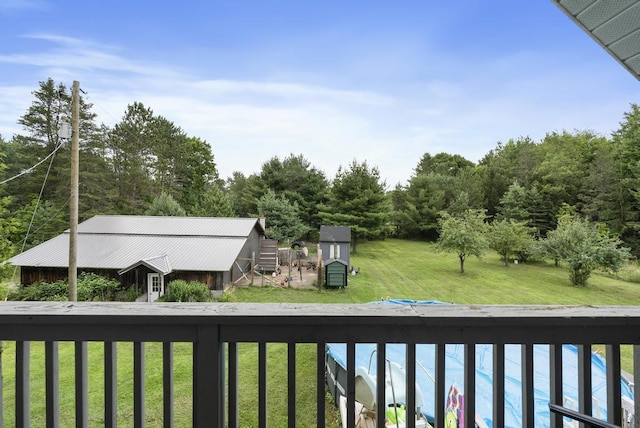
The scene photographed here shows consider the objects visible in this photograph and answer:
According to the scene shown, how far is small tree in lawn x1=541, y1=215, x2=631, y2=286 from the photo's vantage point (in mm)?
5383

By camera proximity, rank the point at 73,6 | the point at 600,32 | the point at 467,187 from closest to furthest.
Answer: the point at 600,32 < the point at 73,6 < the point at 467,187

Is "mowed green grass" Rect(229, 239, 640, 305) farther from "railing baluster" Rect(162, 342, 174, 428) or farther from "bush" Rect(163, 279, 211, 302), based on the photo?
"railing baluster" Rect(162, 342, 174, 428)

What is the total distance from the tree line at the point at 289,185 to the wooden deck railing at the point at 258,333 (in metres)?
3.61

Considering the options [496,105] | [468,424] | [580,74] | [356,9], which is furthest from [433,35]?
[468,424]

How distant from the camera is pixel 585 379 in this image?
0.60 m

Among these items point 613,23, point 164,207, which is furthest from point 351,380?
point 164,207

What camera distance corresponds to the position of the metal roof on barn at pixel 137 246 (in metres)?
5.34

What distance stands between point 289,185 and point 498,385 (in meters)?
8.37

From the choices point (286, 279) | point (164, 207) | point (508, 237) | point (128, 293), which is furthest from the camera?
point (508, 237)

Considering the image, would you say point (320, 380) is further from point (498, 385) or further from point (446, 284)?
point (446, 284)

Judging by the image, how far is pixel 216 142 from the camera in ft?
20.2

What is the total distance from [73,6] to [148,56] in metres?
1.20

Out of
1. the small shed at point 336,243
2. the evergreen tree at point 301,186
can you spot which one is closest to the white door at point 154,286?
the small shed at point 336,243

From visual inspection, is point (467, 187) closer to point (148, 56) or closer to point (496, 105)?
point (496, 105)
